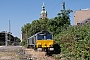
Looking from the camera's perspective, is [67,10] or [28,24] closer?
[67,10]

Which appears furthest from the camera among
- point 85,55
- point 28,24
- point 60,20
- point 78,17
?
point 28,24

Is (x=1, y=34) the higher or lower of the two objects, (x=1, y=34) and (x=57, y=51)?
the higher

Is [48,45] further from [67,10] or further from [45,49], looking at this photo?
[67,10]

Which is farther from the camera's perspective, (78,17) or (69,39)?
(78,17)

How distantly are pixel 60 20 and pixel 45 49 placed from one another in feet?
39.0

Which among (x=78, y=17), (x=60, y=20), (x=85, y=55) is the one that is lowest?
(x=85, y=55)

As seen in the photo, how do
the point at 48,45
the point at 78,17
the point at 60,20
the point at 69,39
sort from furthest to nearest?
the point at 78,17 → the point at 60,20 → the point at 48,45 → the point at 69,39

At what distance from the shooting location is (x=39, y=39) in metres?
28.0

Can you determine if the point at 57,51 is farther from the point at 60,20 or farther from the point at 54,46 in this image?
the point at 60,20

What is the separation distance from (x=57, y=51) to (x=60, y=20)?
38.2 feet

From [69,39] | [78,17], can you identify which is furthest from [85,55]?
[78,17]

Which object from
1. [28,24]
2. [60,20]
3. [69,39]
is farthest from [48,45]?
[28,24]

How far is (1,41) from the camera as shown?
97.9 meters

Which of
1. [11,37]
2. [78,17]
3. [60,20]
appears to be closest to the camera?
[60,20]
